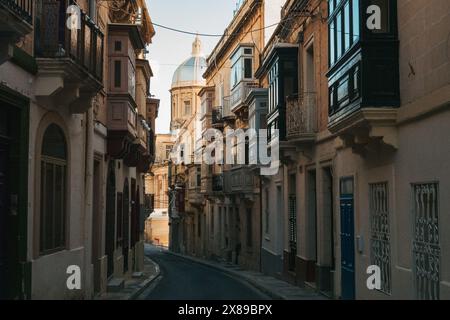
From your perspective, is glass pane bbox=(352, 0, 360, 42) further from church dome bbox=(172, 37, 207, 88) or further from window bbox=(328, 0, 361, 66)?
church dome bbox=(172, 37, 207, 88)

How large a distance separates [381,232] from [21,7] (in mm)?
7127

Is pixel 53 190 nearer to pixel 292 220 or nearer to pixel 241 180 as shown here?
pixel 292 220

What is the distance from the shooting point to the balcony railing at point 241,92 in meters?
28.2

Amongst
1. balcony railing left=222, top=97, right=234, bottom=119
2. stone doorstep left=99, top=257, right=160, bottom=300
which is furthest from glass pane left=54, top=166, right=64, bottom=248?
balcony railing left=222, top=97, right=234, bottom=119

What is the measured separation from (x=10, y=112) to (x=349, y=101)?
19.1ft

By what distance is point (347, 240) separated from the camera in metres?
14.2

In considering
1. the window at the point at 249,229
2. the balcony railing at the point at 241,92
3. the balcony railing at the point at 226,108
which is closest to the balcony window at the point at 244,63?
the balcony railing at the point at 241,92

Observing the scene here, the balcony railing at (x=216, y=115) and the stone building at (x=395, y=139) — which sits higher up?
the balcony railing at (x=216, y=115)

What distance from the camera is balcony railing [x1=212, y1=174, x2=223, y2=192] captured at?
3422 cm

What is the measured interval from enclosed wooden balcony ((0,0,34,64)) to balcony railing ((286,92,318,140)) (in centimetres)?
986

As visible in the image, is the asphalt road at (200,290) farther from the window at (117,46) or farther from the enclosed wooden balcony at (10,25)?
the enclosed wooden balcony at (10,25)

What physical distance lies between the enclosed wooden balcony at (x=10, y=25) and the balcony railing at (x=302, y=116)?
32.3 ft

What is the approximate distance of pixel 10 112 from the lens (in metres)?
9.99

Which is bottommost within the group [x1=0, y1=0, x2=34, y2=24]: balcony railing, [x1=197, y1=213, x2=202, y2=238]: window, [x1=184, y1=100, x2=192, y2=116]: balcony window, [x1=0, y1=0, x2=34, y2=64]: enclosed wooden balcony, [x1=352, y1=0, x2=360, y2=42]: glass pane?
→ [x1=197, y1=213, x2=202, y2=238]: window
